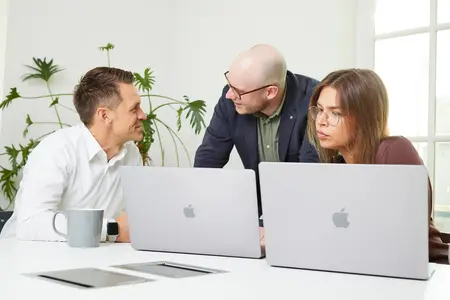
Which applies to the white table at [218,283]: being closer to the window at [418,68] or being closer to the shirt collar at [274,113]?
the shirt collar at [274,113]

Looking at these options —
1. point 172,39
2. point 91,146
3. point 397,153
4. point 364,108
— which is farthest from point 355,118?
point 172,39

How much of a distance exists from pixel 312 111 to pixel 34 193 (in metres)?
0.97

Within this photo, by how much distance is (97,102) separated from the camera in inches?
97.7

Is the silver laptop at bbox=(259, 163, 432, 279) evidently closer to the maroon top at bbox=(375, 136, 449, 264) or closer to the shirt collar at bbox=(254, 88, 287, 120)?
the maroon top at bbox=(375, 136, 449, 264)

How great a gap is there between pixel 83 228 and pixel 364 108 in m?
0.92

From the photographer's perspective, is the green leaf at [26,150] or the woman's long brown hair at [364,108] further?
the green leaf at [26,150]

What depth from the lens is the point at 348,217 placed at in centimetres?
131

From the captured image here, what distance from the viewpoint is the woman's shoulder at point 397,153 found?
175cm

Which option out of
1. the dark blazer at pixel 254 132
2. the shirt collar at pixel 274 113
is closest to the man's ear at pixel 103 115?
the dark blazer at pixel 254 132

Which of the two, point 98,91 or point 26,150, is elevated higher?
point 98,91

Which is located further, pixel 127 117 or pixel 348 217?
pixel 127 117

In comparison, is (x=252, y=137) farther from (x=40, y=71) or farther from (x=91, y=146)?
(x=40, y=71)

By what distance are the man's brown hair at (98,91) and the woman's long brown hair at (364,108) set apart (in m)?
0.95

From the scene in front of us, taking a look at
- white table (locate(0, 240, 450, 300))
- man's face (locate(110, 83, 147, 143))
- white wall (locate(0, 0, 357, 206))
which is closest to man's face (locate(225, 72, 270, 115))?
man's face (locate(110, 83, 147, 143))
